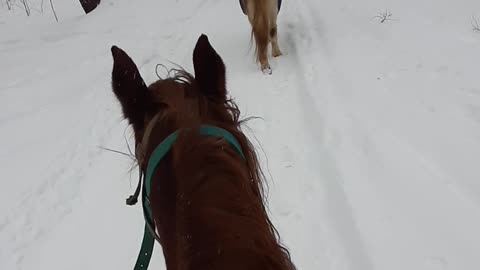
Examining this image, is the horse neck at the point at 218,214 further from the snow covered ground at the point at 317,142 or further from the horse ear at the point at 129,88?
the snow covered ground at the point at 317,142

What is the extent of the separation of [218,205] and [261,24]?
14.8 feet

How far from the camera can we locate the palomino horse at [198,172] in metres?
1.13

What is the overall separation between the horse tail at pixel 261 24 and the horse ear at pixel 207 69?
3.93 meters

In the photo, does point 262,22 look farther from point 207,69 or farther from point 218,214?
point 218,214

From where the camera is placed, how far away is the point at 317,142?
392cm

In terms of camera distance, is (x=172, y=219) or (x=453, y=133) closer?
(x=172, y=219)

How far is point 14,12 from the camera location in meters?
11.3

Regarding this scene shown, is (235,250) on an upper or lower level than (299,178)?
upper

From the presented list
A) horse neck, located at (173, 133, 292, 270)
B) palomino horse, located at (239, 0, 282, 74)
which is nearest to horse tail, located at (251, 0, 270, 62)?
palomino horse, located at (239, 0, 282, 74)

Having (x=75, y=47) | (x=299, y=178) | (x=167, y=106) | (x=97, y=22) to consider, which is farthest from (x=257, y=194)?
(x=97, y=22)

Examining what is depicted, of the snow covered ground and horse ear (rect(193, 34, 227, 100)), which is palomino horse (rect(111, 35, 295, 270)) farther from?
the snow covered ground

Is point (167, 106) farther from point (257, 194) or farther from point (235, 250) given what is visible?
point (235, 250)

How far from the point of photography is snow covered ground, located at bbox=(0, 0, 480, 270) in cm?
299

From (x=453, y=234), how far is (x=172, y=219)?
221 centimetres
